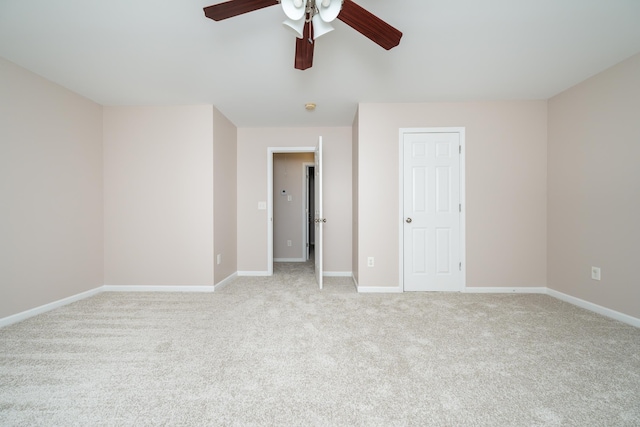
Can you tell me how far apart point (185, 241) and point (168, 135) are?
141 centimetres

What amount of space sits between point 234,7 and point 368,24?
2.52 ft

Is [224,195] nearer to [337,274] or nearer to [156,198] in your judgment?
[156,198]

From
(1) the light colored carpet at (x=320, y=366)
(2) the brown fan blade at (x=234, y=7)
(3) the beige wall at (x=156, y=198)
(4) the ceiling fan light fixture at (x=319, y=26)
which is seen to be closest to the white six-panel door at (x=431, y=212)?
(1) the light colored carpet at (x=320, y=366)

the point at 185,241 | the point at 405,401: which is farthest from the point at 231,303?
the point at 405,401

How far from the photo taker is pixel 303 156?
5676 mm

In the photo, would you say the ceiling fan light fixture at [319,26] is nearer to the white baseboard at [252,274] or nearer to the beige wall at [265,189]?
the beige wall at [265,189]

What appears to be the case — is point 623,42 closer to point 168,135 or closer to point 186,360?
point 186,360

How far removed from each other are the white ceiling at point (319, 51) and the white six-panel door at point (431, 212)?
1.96 ft

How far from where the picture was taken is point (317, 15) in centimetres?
158

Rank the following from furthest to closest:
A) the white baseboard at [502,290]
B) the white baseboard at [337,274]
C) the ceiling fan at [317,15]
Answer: the white baseboard at [337,274], the white baseboard at [502,290], the ceiling fan at [317,15]

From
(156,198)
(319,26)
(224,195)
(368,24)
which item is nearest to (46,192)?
(156,198)

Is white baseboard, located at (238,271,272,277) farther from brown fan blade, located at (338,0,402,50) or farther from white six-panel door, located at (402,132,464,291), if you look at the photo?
brown fan blade, located at (338,0,402,50)

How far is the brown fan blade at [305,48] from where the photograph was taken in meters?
1.64

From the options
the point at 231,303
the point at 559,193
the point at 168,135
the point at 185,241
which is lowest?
the point at 231,303
